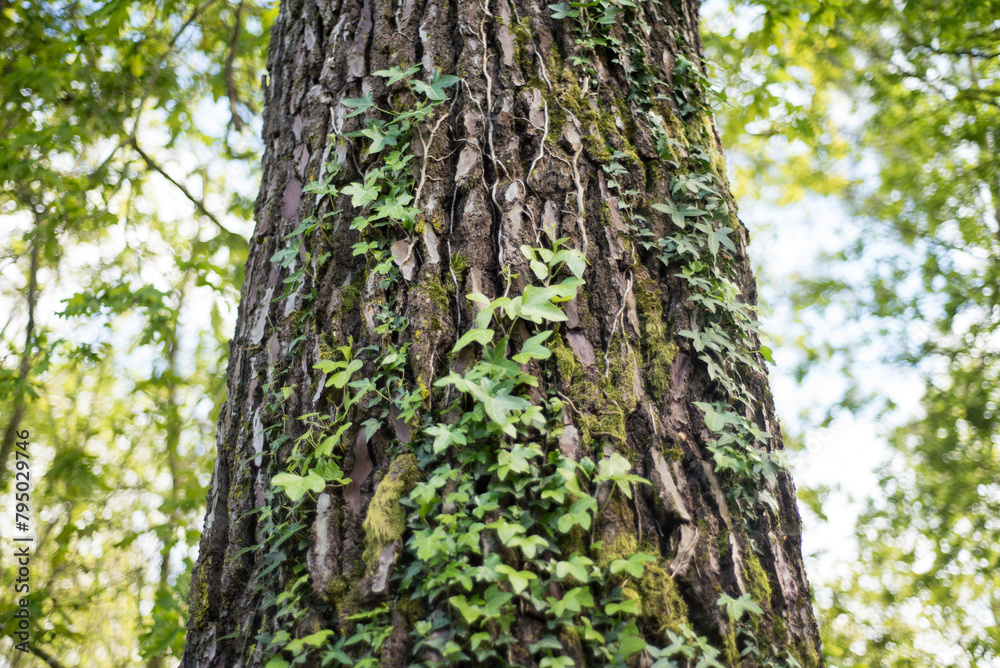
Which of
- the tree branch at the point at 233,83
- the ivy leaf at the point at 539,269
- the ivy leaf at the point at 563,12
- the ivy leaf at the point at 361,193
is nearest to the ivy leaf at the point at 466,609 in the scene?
the ivy leaf at the point at 539,269

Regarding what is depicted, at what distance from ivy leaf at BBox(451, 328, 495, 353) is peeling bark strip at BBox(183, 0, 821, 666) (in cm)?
7

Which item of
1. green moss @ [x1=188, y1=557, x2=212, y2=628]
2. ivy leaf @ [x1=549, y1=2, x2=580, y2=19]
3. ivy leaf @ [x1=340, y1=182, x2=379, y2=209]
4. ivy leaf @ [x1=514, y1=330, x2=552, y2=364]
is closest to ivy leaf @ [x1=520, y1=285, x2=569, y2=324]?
ivy leaf @ [x1=514, y1=330, x2=552, y2=364]

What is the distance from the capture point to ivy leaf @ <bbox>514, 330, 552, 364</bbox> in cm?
117

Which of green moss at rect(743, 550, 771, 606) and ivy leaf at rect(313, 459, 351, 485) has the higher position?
ivy leaf at rect(313, 459, 351, 485)

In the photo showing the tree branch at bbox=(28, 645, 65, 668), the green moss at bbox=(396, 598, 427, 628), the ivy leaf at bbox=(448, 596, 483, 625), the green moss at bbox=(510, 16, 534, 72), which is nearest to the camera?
the ivy leaf at bbox=(448, 596, 483, 625)

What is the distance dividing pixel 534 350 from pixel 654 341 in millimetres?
390

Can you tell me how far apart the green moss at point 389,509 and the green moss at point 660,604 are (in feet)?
1.72

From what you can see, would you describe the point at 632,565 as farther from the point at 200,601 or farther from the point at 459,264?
the point at 200,601

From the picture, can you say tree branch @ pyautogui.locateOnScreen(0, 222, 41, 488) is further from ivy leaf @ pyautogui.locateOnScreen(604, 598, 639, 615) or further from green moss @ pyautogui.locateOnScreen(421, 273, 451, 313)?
ivy leaf @ pyautogui.locateOnScreen(604, 598, 639, 615)

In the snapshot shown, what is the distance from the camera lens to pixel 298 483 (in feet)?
4.01

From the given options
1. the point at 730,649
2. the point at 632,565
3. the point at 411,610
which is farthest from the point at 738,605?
the point at 411,610

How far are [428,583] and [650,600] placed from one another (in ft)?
1.51

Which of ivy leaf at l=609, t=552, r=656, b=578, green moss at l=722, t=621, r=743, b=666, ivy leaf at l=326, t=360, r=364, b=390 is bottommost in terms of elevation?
green moss at l=722, t=621, r=743, b=666

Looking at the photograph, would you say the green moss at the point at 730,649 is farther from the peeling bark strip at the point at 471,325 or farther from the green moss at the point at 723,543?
the green moss at the point at 723,543
